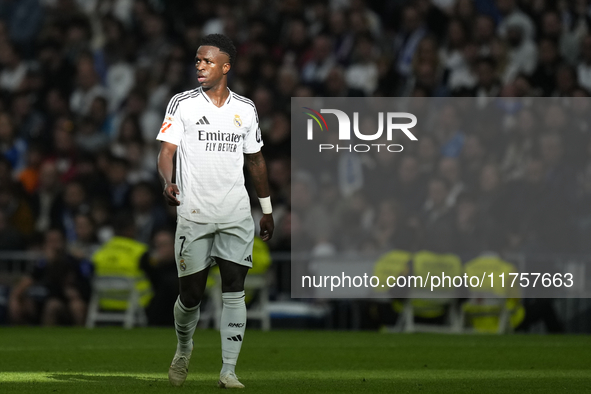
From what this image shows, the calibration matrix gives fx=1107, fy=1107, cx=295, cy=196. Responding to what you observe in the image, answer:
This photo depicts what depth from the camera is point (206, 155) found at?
7.31m

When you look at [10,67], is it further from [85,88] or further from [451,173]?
[451,173]

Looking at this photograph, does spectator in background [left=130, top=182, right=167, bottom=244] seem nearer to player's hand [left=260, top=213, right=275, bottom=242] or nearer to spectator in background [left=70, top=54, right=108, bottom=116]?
spectator in background [left=70, top=54, right=108, bottom=116]

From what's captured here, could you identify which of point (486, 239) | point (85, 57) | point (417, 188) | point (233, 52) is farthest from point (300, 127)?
point (233, 52)

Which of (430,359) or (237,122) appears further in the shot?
(430,359)

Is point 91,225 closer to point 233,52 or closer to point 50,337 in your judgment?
point 50,337

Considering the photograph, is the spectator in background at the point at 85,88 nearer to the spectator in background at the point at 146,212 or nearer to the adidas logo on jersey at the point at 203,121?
the spectator in background at the point at 146,212

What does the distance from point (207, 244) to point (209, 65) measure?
1.19 m

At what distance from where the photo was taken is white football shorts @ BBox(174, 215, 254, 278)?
23.9ft

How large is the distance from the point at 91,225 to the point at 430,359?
6.69m

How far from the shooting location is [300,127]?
14.6 metres

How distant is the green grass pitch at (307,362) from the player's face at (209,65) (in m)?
2.02

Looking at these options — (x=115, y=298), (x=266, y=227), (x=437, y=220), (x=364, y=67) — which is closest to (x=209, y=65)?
(x=266, y=227)

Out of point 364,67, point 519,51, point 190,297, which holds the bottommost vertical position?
point 190,297

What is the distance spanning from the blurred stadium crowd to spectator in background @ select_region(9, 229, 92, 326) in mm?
42
